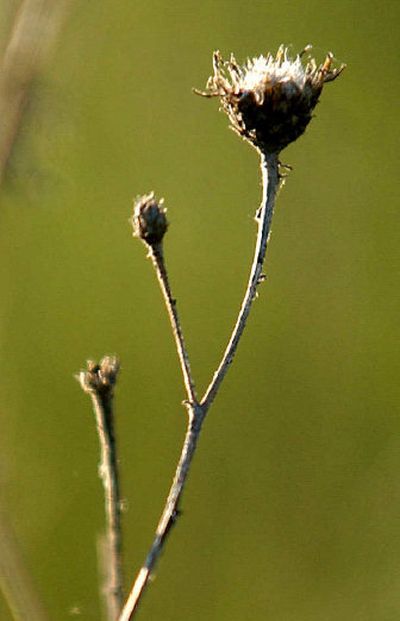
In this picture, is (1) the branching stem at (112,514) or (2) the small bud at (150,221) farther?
(2) the small bud at (150,221)

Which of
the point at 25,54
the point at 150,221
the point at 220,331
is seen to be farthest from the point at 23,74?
the point at 220,331

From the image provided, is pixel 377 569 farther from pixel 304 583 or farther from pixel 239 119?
pixel 239 119

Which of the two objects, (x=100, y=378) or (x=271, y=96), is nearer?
(x=100, y=378)

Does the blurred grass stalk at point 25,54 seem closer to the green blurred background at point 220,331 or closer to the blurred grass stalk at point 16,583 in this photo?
the blurred grass stalk at point 16,583

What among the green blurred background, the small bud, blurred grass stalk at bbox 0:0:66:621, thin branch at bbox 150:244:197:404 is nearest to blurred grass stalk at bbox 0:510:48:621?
blurred grass stalk at bbox 0:0:66:621

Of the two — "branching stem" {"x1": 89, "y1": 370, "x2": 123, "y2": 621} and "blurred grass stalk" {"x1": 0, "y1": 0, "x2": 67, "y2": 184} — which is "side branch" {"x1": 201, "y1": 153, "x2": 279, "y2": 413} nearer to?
"branching stem" {"x1": 89, "y1": 370, "x2": 123, "y2": 621}

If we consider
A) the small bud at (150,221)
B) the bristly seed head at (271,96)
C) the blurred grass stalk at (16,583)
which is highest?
the bristly seed head at (271,96)

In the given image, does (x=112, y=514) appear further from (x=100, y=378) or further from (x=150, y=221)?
(x=150, y=221)

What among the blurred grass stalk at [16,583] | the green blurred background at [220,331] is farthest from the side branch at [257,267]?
the green blurred background at [220,331]
